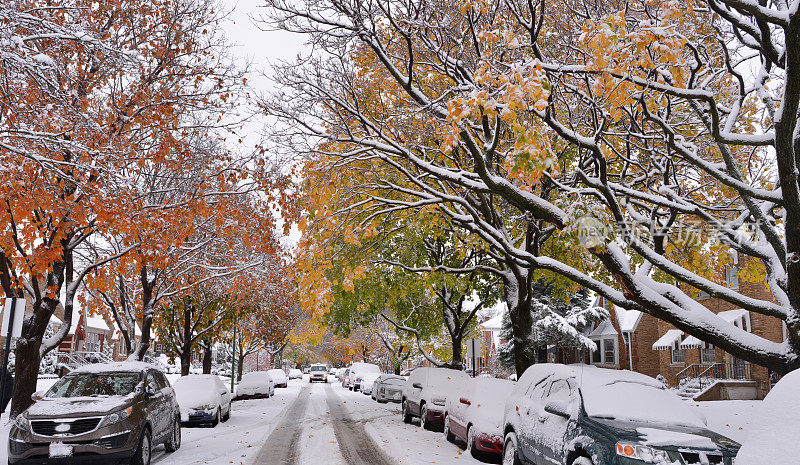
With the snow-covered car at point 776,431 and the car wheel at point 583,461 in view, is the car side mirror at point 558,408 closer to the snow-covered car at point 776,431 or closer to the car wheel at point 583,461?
the car wheel at point 583,461

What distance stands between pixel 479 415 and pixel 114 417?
669cm

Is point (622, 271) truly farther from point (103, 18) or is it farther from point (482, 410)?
point (103, 18)

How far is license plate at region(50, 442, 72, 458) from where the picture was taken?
29.0ft

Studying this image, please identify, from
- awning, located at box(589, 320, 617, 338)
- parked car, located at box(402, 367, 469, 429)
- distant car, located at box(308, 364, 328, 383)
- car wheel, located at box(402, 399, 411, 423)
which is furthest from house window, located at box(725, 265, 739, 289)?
distant car, located at box(308, 364, 328, 383)

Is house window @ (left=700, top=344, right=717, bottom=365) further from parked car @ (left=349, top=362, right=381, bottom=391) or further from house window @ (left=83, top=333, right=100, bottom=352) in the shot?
house window @ (left=83, top=333, right=100, bottom=352)

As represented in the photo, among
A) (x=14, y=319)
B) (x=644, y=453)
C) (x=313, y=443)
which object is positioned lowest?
(x=313, y=443)

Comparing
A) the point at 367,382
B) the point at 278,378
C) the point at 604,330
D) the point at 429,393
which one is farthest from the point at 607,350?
the point at 278,378

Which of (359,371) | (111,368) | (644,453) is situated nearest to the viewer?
(644,453)

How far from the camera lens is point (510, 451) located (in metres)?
9.43

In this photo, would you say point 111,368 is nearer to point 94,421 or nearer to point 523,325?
point 94,421

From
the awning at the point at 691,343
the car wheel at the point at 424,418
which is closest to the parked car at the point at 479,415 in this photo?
the car wheel at the point at 424,418

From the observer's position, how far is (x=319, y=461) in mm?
10852

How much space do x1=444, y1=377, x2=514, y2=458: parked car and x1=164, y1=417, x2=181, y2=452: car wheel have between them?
19.7 feet

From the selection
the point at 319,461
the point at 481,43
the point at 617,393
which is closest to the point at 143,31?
the point at 481,43
